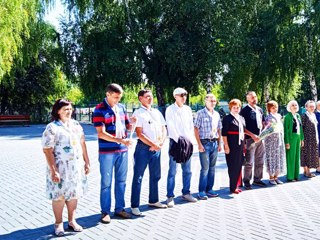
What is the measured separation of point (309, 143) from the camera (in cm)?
898

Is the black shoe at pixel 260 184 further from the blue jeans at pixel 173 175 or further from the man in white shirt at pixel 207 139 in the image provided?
the blue jeans at pixel 173 175

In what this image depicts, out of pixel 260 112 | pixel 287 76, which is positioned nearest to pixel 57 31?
pixel 287 76

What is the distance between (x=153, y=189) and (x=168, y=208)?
40 centimetres

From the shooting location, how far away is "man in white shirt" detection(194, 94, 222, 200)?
23.0ft

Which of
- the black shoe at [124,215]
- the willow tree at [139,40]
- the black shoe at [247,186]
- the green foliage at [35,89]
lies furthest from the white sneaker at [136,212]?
the green foliage at [35,89]

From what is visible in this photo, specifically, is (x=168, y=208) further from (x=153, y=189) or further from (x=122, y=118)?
(x=122, y=118)

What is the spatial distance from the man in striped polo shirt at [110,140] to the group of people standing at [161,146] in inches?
0.6

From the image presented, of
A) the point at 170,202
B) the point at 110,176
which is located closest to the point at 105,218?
the point at 110,176

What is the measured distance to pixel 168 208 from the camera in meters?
6.39

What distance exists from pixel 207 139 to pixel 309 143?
3.29m

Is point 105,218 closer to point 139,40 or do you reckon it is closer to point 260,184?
point 260,184

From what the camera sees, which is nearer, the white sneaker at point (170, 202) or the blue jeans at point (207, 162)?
the white sneaker at point (170, 202)

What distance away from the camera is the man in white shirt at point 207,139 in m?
7.00

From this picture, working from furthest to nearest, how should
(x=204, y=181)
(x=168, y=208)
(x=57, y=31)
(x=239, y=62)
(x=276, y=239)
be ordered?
(x=57, y=31)
(x=239, y=62)
(x=204, y=181)
(x=168, y=208)
(x=276, y=239)
